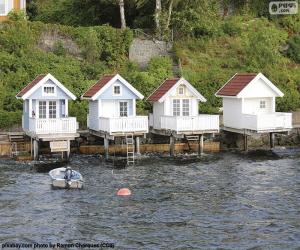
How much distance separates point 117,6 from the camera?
6094 cm

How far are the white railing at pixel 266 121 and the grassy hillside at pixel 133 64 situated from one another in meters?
6.56

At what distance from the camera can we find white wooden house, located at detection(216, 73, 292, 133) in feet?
139

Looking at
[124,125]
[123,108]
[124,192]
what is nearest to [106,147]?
[124,125]

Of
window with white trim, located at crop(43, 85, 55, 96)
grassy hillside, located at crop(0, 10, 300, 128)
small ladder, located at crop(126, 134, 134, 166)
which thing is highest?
grassy hillside, located at crop(0, 10, 300, 128)

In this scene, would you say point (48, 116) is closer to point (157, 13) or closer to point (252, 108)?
point (252, 108)

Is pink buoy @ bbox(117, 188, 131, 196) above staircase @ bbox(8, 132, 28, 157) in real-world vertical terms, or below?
below

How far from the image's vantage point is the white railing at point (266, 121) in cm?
4203

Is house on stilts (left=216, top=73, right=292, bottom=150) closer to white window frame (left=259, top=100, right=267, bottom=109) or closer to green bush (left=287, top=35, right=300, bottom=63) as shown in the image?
white window frame (left=259, top=100, right=267, bottom=109)

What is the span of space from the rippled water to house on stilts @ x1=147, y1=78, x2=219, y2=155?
3769mm

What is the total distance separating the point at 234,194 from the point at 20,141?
1698cm

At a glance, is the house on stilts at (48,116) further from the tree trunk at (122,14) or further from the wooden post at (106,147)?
the tree trunk at (122,14)

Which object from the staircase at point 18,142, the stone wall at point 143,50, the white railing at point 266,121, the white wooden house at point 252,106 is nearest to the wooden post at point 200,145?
the white wooden house at point 252,106

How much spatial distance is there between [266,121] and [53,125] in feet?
46.1

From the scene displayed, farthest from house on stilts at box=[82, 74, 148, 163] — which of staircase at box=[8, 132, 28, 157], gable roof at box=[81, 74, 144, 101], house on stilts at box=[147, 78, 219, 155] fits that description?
staircase at box=[8, 132, 28, 157]
